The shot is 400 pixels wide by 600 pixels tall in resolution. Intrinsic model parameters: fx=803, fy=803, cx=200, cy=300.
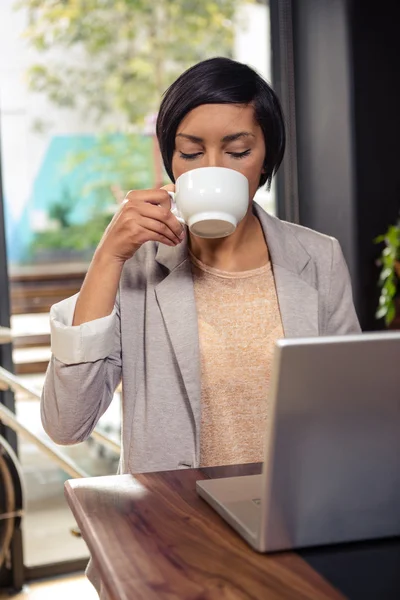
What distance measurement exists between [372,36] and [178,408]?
1.96 m

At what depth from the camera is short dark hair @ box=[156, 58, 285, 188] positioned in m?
1.35

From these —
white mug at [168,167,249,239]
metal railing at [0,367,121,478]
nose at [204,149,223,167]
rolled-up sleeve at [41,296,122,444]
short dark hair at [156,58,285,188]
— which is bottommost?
metal railing at [0,367,121,478]

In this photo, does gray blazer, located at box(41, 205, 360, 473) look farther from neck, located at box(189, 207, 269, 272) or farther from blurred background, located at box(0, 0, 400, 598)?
blurred background, located at box(0, 0, 400, 598)

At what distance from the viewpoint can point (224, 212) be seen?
114cm

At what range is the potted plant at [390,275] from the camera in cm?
271

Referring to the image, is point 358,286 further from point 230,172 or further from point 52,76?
point 230,172

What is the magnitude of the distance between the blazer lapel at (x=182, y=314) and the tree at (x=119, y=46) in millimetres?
1651

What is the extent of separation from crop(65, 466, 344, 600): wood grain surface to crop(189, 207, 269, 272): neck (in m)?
0.56

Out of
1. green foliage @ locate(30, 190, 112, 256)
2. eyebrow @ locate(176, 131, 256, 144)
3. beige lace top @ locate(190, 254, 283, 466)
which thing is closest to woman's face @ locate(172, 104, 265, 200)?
eyebrow @ locate(176, 131, 256, 144)

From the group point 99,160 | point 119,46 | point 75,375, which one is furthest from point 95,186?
point 75,375

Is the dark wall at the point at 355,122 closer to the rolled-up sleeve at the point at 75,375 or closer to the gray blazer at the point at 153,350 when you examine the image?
the gray blazer at the point at 153,350

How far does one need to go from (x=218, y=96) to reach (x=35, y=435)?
1.52 meters

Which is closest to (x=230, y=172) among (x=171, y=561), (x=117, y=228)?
(x=117, y=228)

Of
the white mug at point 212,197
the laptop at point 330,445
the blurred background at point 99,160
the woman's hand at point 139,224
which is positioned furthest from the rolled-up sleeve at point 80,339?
the blurred background at point 99,160
